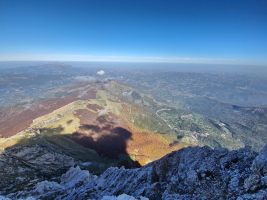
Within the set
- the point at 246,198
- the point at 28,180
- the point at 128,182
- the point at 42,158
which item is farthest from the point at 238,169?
the point at 42,158

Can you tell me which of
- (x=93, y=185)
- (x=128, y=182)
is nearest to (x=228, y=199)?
(x=128, y=182)

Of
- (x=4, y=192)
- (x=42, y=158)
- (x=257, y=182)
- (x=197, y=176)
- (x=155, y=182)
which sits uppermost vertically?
(x=257, y=182)

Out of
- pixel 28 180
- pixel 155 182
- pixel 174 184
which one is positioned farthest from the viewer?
pixel 28 180

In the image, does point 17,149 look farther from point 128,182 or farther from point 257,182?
point 257,182

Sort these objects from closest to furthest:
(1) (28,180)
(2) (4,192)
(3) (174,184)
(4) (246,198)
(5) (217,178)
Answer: (4) (246,198)
(5) (217,178)
(3) (174,184)
(2) (4,192)
(1) (28,180)

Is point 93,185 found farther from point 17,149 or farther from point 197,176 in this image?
point 17,149

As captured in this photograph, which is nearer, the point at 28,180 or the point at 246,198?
the point at 246,198

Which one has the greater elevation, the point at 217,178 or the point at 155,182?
the point at 217,178
